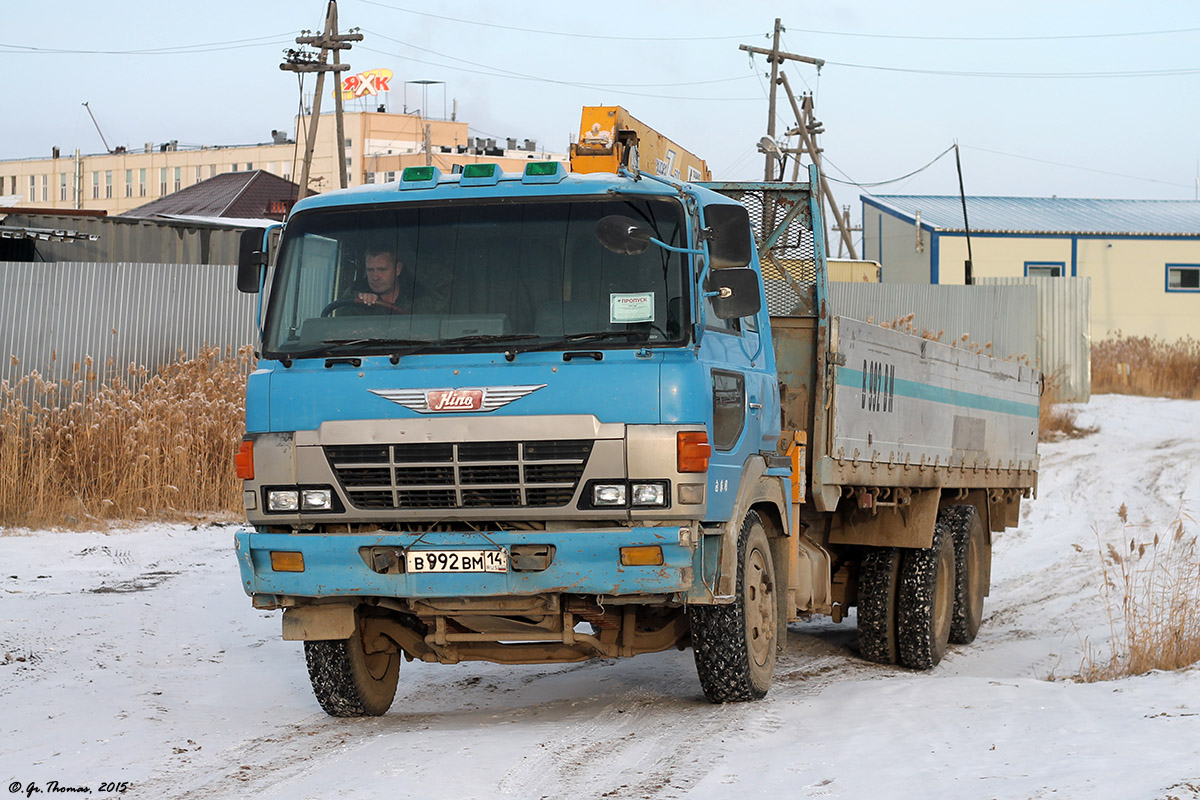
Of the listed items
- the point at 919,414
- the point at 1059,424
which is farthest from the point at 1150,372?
the point at 919,414

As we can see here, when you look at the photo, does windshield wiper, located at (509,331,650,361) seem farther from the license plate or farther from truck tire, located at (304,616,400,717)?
truck tire, located at (304,616,400,717)

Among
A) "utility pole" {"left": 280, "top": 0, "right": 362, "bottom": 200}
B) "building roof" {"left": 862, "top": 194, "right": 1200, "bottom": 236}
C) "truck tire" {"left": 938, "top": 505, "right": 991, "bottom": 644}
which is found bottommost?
"truck tire" {"left": 938, "top": 505, "right": 991, "bottom": 644}

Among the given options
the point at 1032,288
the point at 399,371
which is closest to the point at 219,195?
the point at 1032,288

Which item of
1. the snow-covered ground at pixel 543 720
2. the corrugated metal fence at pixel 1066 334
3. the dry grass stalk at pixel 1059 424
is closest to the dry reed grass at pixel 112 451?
the snow-covered ground at pixel 543 720

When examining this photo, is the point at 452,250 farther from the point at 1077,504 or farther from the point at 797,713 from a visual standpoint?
the point at 1077,504

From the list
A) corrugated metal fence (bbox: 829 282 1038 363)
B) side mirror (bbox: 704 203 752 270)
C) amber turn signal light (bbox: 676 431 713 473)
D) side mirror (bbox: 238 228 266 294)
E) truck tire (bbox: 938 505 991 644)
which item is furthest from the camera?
corrugated metal fence (bbox: 829 282 1038 363)

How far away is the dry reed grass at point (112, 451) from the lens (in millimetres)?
13750

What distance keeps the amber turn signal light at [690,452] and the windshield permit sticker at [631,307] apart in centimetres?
59

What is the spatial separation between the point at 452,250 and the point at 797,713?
114 inches

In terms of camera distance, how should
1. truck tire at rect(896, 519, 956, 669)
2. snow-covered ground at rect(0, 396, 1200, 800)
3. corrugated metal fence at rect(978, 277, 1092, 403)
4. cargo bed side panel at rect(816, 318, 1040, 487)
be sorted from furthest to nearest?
corrugated metal fence at rect(978, 277, 1092, 403) < truck tire at rect(896, 519, 956, 669) < cargo bed side panel at rect(816, 318, 1040, 487) < snow-covered ground at rect(0, 396, 1200, 800)

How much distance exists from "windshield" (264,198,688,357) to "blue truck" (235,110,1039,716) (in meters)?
0.01

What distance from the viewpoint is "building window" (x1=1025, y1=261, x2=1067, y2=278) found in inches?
1533

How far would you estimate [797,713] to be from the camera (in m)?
7.08

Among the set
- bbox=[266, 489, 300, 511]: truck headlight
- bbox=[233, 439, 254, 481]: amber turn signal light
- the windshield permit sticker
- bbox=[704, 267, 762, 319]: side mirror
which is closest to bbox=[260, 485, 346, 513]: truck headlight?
bbox=[266, 489, 300, 511]: truck headlight
